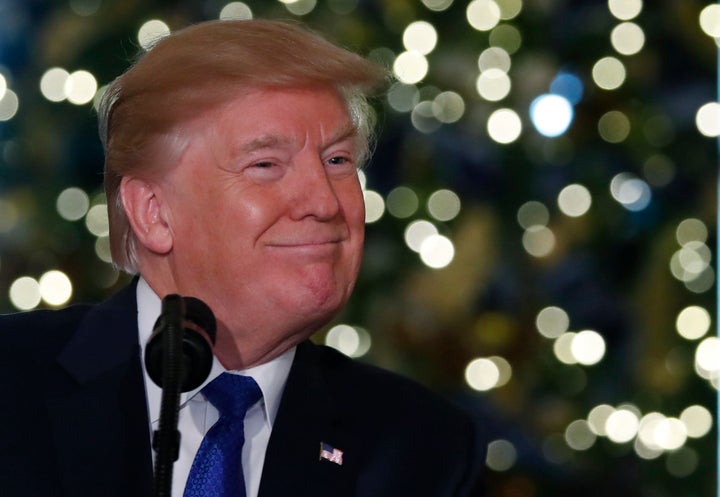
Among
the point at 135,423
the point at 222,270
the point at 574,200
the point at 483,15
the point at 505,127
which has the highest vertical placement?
the point at 483,15

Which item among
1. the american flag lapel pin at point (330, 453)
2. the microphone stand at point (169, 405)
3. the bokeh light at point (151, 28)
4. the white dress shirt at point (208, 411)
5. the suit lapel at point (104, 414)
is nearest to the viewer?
the microphone stand at point (169, 405)

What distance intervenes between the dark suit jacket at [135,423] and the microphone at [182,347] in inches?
17.7

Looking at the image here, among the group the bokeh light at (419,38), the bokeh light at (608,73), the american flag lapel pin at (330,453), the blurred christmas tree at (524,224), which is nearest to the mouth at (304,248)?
the american flag lapel pin at (330,453)

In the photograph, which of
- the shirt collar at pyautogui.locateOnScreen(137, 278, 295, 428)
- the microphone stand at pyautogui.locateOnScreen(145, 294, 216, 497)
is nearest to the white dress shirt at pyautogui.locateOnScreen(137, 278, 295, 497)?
the shirt collar at pyautogui.locateOnScreen(137, 278, 295, 428)

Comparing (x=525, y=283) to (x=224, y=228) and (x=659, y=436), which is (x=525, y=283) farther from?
(x=224, y=228)

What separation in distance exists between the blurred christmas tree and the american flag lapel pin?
4.05ft

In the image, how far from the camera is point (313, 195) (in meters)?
2.15

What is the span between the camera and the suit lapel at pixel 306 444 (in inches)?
86.7

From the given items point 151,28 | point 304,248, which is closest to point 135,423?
point 304,248

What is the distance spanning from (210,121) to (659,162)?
1.74m

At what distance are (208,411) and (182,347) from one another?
1.79ft

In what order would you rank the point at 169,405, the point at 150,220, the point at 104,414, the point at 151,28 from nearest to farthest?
the point at 169,405, the point at 104,414, the point at 150,220, the point at 151,28

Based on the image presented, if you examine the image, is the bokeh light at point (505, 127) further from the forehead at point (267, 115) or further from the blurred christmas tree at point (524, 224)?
the forehead at point (267, 115)

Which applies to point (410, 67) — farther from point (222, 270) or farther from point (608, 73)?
point (222, 270)
